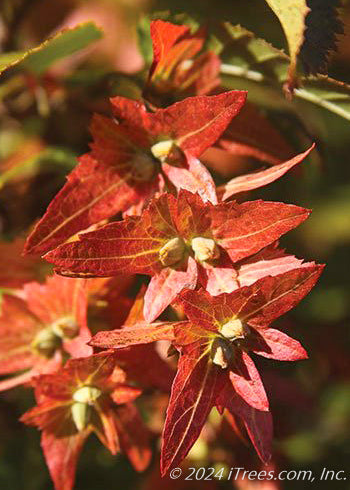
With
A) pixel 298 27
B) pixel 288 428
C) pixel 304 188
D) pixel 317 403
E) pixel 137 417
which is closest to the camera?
pixel 298 27

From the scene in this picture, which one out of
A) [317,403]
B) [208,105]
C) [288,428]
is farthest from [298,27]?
[317,403]

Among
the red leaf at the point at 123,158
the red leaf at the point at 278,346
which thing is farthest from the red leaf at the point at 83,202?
the red leaf at the point at 278,346

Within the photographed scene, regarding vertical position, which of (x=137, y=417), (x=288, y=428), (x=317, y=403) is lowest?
(x=317, y=403)

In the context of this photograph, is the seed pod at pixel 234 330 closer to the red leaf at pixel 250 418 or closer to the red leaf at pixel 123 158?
the red leaf at pixel 250 418

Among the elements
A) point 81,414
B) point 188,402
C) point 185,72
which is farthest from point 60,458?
point 185,72

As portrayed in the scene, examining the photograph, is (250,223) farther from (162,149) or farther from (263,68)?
(263,68)

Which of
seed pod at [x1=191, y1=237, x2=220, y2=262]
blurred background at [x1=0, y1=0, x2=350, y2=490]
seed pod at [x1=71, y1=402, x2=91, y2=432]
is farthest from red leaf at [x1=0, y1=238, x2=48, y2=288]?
seed pod at [x1=191, y1=237, x2=220, y2=262]

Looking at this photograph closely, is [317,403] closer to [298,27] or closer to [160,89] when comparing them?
[160,89]
